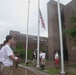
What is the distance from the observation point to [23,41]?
167 ft

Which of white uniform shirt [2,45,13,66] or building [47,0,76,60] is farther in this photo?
building [47,0,76,60]

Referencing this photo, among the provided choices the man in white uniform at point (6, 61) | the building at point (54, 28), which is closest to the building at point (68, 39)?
the building at point (54, 28)

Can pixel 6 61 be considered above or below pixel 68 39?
below

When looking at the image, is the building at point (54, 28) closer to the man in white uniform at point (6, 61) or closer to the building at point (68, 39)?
the building at point (68, 39)

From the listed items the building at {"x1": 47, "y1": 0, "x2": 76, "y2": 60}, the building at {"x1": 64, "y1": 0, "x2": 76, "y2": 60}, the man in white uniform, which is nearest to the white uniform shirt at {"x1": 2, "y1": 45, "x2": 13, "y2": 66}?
the man in white uniform

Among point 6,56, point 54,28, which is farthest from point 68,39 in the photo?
point 6,56

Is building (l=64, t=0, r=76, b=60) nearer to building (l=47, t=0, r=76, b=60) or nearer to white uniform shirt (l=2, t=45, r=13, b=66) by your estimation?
building (l=47, t=0, r=76, b=60)

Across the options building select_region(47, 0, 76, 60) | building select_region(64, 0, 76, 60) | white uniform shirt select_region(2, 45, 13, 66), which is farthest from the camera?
building select_region(47, 0, 76, 60)

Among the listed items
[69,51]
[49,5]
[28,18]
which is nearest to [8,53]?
[28,18]

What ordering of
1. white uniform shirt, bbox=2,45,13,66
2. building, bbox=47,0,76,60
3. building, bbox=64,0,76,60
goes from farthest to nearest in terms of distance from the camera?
1. building, bbox=47,0,76,60
2. building, bbox=64,0,76,60
3. white uniform shirt, bbox=2,45,13,66

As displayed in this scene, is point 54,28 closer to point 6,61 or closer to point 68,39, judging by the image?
point 68,39

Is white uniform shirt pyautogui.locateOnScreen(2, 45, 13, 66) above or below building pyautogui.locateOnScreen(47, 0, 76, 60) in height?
below

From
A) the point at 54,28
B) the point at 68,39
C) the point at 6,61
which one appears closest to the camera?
the point at 6,61

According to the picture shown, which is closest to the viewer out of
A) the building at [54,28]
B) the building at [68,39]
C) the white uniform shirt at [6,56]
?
the white uniform shirt at [6,56]
